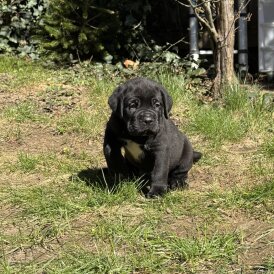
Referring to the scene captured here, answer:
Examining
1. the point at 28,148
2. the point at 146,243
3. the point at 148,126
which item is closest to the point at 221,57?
the point at 28,148

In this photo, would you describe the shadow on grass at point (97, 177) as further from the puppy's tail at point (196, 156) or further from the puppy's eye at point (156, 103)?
the puppy's tail at point (196, 156)

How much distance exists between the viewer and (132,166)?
4.80m

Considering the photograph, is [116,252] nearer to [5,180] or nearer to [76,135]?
[5,180]

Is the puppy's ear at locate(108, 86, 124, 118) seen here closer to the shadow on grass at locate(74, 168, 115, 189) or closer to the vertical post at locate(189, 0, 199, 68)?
the shadow on grass at locate(74, 168, 115, 189)

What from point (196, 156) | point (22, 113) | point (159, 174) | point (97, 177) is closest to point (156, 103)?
point (159, 174)

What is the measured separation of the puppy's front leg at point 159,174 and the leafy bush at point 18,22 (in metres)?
6.36

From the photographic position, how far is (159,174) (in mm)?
4348

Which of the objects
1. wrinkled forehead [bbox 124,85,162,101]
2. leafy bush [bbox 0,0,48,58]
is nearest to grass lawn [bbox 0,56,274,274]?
wrinkled forehead [bbox 124,85,162,101]

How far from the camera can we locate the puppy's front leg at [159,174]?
4348mm

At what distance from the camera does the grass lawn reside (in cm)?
345

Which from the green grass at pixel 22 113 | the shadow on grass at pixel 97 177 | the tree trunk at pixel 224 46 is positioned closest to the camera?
the shadow on grass at pixel 97 177

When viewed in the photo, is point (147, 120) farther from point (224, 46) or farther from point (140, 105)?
point (224, 46)

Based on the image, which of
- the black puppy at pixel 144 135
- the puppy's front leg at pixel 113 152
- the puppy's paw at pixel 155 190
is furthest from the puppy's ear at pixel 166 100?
the puppy's paw at pixel 155 190

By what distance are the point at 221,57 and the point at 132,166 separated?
2.92 m
